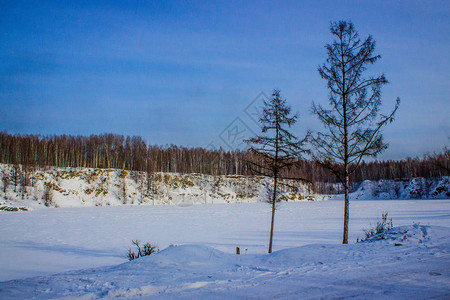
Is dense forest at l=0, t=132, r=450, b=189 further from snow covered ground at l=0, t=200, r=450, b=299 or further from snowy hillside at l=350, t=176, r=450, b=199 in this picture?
snow covered ground at l=0, t=200, r=450, b=299

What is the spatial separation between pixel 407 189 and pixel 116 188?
7630 cm

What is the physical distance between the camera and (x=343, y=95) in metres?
11.3

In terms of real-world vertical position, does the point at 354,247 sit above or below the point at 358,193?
above

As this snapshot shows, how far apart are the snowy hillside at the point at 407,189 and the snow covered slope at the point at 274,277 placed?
77381mm

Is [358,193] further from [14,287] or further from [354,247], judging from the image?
[14,287]

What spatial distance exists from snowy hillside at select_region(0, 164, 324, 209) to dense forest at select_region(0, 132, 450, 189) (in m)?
4.81

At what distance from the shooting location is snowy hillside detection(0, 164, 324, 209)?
1902 inches

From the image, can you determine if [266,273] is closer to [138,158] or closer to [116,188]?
[116,188]

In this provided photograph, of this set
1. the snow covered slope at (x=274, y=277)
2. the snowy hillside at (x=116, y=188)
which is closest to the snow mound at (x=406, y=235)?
the snow covered slope at (x=274, y=277)

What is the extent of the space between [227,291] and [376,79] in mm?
10015

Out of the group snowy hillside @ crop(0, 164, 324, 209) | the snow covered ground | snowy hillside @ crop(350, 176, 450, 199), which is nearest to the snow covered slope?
the snow covered ground

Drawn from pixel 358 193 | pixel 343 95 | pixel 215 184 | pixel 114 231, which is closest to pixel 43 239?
pixel 114 231

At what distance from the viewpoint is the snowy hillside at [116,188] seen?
1902 inches

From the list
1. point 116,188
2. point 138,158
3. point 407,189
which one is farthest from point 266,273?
point 407,189
